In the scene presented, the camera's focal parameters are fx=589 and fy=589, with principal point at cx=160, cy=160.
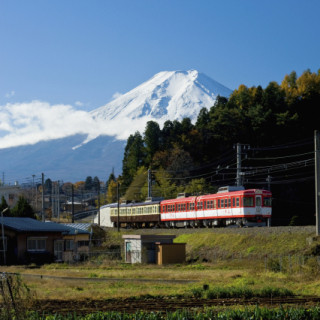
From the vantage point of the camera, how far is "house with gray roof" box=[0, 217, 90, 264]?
40.2 metres

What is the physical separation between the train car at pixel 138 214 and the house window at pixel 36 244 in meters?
16.1

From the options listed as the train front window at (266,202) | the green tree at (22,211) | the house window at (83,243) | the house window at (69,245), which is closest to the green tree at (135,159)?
the green tree at (22,211)

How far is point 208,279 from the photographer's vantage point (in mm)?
26281

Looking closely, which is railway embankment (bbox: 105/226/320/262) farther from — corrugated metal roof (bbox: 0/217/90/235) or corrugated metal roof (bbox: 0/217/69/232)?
corrugated metal roof (bbox: 0/217/69/232)

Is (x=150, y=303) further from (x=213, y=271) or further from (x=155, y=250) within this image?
(x=155, y=250)

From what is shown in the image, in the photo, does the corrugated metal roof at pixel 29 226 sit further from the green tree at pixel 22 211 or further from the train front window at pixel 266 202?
the train front window at pixel 266 202

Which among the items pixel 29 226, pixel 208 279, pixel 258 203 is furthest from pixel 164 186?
pixel 208 279

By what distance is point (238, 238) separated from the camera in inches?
1554

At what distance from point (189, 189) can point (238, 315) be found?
2162 inches

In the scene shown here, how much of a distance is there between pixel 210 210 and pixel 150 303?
27.8m

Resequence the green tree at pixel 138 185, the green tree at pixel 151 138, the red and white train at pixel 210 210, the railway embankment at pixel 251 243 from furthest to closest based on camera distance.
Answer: the green tree at pixel 151 138 → the green tree at pixel 138 185 → the red and white train at pixel 210 210 → the railway embankment at pixel 251 243

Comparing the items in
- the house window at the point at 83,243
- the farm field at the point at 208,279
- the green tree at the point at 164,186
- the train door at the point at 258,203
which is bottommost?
the house window at the point at 83,243

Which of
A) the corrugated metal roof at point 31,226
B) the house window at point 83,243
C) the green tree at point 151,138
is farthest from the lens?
the green tree at point 151,138

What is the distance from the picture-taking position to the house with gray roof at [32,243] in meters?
40.2
